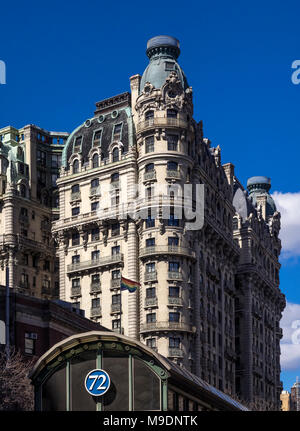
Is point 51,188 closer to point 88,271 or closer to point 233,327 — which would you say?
point 88,271

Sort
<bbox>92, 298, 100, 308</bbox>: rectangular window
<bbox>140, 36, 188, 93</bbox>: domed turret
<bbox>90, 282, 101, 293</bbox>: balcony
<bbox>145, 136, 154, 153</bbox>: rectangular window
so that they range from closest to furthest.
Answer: <bbox>145, 136, 154, 153</bbox>: rectangular window < <bbox>92, 298, 100, 308</bbox>: rectangular window < <bbox>90, 282, 101, 293</bbox>: balcony < <bbox>140, 36, 188, 93</bbox>: domed turret

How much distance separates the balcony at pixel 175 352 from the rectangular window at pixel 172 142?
27725 millimetres

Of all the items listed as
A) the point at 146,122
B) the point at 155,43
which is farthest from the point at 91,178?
the point at 155,43

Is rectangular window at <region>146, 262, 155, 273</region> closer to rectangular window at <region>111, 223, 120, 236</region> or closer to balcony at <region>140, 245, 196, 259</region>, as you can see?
balcony at <region>140, 245, 196, 259</region>

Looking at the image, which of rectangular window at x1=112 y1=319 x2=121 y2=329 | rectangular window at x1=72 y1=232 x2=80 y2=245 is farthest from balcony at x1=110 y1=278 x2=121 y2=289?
rectangular window at x1=72 y1=232 x2=80 y2=245

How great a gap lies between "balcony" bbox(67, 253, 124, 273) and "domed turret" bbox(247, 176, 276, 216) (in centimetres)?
6007

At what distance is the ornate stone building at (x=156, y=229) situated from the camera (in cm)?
12506

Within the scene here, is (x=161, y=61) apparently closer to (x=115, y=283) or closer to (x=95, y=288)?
(x=115, y=283)

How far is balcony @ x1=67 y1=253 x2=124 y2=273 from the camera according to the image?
12982 centimetres

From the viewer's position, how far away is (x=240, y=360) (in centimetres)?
15362

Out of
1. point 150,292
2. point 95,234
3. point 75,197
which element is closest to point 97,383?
point 150,292

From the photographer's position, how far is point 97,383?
44.8 m

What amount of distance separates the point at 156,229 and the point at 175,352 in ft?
55.8

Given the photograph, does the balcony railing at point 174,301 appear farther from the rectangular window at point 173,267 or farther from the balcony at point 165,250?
the balcony at point 165,250
